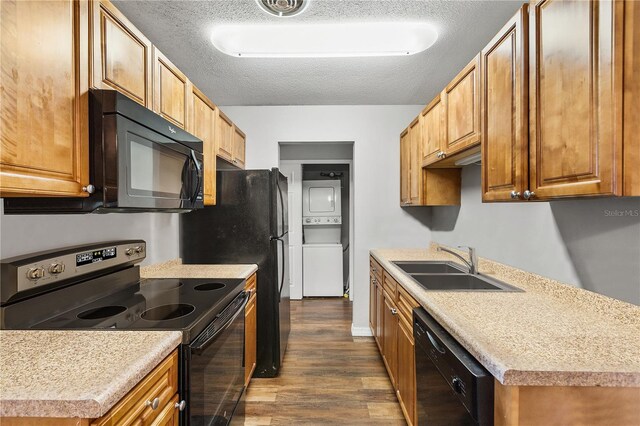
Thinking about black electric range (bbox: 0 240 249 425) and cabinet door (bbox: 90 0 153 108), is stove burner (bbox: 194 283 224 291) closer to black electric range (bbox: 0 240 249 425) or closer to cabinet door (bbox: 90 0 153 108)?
black electric range (bbox: 0 240 249 425)

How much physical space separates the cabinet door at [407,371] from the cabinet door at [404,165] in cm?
145

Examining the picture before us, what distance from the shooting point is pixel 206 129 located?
7.34 ft

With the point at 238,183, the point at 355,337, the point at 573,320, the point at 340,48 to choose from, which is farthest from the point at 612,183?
the point at 355,337

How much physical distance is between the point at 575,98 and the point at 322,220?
12.8 feet

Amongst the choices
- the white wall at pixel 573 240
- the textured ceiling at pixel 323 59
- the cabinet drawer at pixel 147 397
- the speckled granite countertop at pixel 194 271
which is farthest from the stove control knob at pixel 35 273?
the white wall at pixel 573 240

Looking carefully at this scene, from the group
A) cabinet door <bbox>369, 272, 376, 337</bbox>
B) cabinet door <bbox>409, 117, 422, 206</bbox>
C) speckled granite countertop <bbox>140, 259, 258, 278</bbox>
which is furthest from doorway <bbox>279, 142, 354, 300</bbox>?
speckled granite countertop <bbox>140, 259, 258, 278</bbox>

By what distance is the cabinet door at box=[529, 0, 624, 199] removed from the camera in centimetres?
88

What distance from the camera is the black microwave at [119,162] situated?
1.12m

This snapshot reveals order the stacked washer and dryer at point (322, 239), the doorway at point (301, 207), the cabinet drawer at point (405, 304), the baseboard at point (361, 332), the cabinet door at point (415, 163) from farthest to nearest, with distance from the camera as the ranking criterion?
the stacked washer and dryer at point (322, 239) < the doorway at point (301, 207) < the baseboard at point (361, 332) < the cabinet door at point (415, 163) < the cabinet drawer at point (405, 304)

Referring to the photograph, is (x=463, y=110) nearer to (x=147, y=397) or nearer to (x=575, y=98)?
(x=575, y=98)

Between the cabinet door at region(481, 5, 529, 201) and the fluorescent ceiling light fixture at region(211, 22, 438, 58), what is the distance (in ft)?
1.94

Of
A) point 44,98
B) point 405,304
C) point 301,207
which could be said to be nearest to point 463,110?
point 405,304

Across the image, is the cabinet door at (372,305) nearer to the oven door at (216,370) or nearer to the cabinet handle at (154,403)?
the oven door at (216,370)

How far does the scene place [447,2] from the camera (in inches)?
64.2
